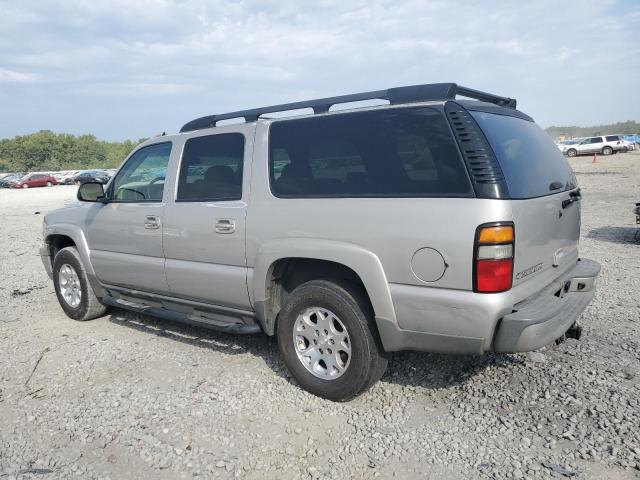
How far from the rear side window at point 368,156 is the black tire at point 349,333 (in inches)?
26.1

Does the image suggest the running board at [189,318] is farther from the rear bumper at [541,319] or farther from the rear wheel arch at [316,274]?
the rear bumper at [541,319]

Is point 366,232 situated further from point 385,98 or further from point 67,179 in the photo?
point 67,179

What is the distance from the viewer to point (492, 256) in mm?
2859

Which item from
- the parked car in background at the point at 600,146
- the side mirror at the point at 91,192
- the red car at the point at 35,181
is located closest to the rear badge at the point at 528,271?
the side mirror at the point at 91,192

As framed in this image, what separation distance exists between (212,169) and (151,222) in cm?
80

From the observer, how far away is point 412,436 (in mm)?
3135

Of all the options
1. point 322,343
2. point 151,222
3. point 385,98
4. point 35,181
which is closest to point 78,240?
point 151,222

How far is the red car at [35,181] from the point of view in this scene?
42809 mm

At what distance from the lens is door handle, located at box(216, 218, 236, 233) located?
3920mm

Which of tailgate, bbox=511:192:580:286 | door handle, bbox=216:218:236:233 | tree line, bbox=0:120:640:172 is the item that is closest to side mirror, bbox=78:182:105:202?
door handle, bbox=216:218:236:233

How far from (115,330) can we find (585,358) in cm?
440

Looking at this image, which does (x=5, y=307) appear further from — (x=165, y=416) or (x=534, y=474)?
(x=534, y=474)

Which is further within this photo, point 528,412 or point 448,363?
point 448,363

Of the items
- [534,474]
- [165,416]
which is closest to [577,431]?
[534,474]
